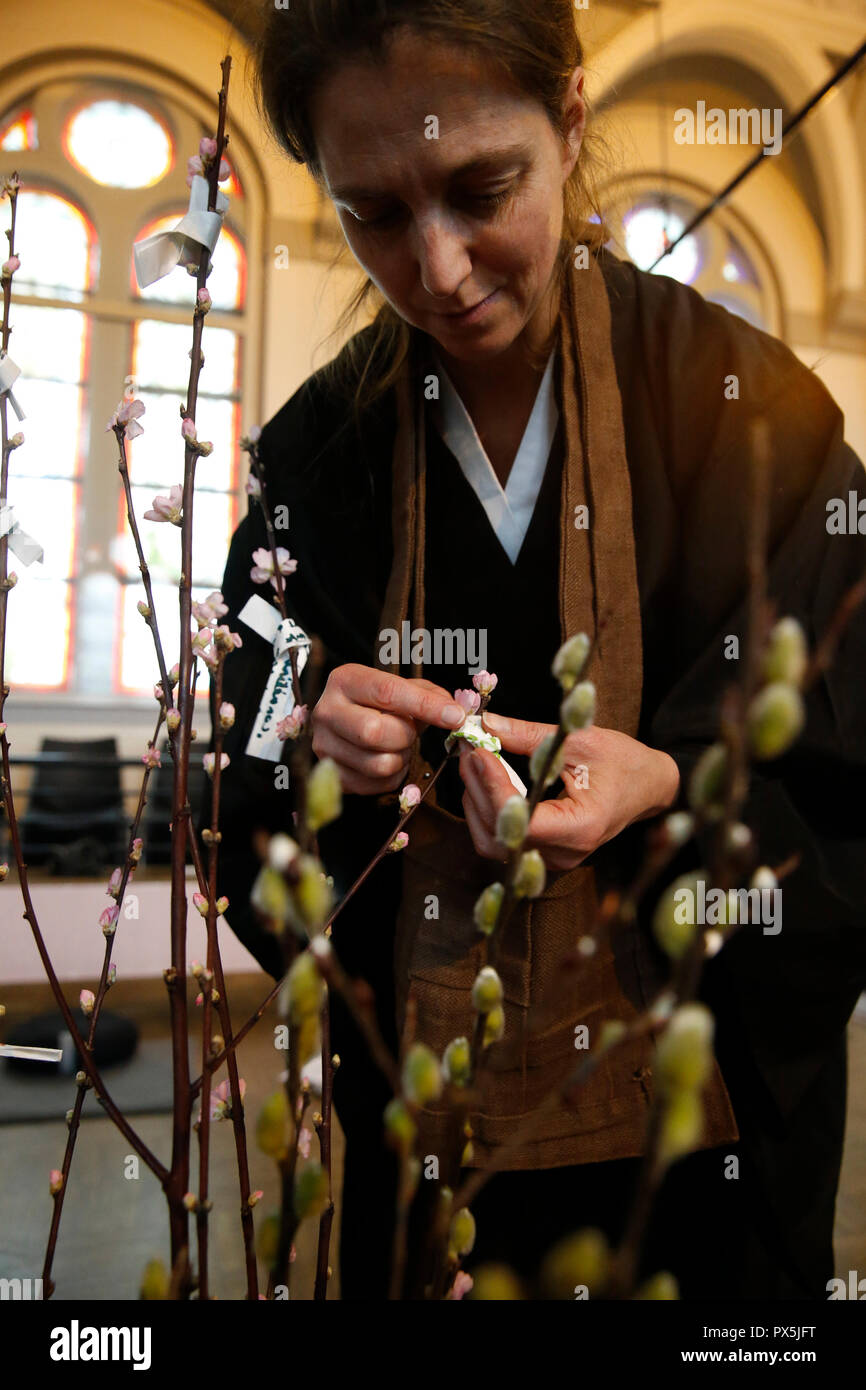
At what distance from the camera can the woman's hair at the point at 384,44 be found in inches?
14.7

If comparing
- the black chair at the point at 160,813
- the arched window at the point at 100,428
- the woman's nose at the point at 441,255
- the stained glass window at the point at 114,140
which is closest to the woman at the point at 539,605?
the woman's nose at the point at 441,255

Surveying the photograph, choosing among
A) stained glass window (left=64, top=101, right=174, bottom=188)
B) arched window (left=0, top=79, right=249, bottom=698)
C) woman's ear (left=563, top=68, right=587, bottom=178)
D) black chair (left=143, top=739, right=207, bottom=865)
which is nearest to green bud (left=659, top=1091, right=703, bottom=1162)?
woman's ear (left=563, top=68, right=587, bottom=178)

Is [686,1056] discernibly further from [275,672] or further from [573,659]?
[275,672]

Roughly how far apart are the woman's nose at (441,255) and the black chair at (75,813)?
2.07m

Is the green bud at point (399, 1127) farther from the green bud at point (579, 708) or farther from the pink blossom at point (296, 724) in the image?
the pink blossom at point (296, 724)

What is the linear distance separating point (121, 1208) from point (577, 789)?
2.49 feet

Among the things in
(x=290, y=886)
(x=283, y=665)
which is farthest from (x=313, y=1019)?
(x=283, y=665)

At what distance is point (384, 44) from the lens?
0.37 metres

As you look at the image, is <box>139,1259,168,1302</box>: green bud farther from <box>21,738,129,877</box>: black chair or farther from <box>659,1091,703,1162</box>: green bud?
<box>21,738,129,877</box>: black chair

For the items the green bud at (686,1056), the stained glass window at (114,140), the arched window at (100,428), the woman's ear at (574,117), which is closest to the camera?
the green bud at (686,1056)

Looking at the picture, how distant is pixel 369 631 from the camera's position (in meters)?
0.54

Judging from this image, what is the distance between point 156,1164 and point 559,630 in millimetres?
348

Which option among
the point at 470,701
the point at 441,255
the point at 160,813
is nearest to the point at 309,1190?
the point at 470,701

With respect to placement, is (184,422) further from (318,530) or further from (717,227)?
(717,227)
